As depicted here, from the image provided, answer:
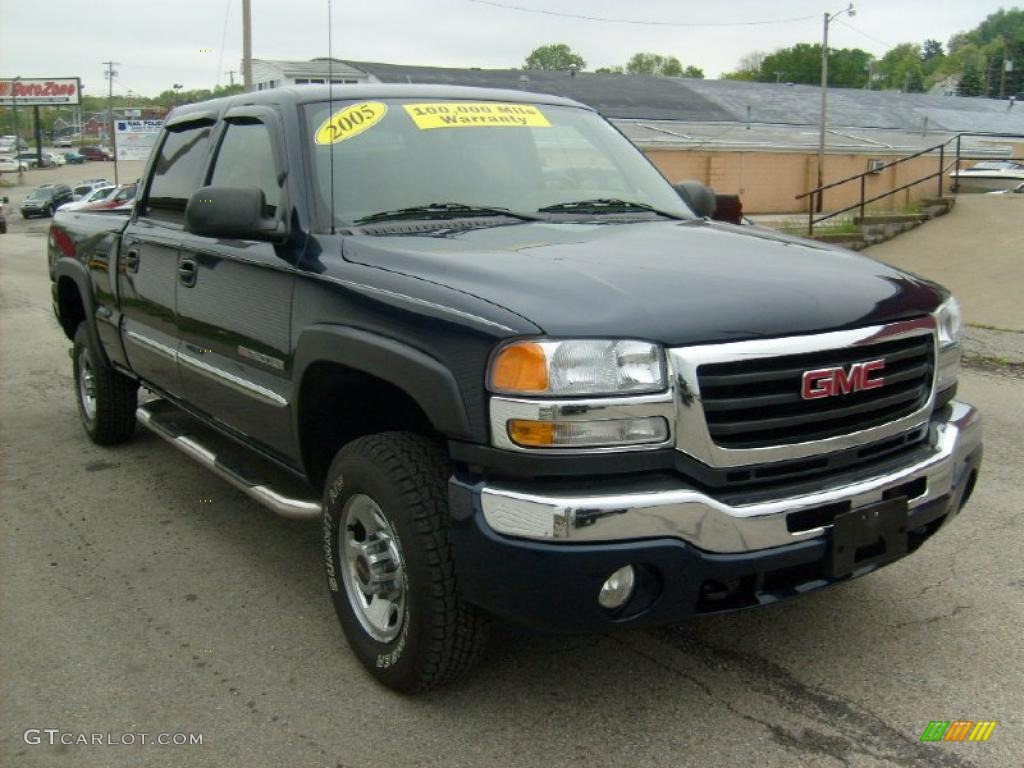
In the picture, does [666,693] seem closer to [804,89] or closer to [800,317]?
[800,317]

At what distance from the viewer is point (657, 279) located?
115 inches

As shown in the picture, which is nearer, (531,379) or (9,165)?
(531,379)

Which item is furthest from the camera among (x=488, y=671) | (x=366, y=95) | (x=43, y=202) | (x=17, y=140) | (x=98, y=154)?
(x=98, y=154)

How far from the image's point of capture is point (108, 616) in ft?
12.4

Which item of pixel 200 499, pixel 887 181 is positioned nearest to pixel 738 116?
pixel 887 181

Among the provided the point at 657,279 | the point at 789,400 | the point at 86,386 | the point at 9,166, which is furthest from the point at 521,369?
the point at 9,166

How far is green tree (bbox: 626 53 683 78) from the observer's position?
10812 centimetres

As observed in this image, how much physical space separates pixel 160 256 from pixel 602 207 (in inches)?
83.0

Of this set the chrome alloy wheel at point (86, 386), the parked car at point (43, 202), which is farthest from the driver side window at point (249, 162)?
the parked car at point (43, 202)

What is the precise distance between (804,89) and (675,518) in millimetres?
56933

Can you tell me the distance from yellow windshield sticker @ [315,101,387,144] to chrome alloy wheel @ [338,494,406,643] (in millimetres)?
1457

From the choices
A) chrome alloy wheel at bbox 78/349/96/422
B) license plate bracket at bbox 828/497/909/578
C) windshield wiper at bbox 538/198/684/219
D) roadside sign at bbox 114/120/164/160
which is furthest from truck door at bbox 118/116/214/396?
roadside sign at bbox 114/120/164/160

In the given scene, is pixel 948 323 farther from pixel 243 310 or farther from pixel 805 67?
pixel 805 67

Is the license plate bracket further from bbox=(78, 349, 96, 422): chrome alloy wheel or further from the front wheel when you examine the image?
bbox=(78, 349, 96, 422): chrome alloy wheel
